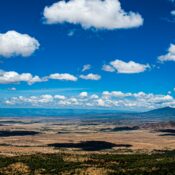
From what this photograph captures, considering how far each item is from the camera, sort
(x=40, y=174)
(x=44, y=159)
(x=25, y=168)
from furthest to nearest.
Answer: (x=44, y=159) → (x=25, y=168) → (x=40, y=174)

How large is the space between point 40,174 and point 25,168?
42.9 ft

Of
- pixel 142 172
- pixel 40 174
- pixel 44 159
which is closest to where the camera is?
pixel 142 172

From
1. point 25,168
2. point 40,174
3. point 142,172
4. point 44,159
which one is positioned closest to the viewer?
point 142,172

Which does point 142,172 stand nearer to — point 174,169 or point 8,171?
point 174,169

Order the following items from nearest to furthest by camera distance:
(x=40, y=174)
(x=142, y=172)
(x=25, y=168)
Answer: (x=142, y=172)
(x=40, y=174)
(x=25, y=168)

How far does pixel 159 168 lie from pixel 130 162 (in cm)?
2289

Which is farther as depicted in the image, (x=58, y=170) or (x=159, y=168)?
(x=58, y=170)

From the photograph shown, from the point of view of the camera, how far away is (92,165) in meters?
140

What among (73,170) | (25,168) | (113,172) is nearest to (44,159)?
(25,168)

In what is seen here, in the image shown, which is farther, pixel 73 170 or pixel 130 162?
pixel 130 162

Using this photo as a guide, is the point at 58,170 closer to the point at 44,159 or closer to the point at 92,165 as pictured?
the point at 92,165

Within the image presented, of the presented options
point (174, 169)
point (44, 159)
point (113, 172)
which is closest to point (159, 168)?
point (174, 169)

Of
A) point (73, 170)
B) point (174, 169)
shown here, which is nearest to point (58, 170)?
point (73, 170)

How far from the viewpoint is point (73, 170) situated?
130 metres
